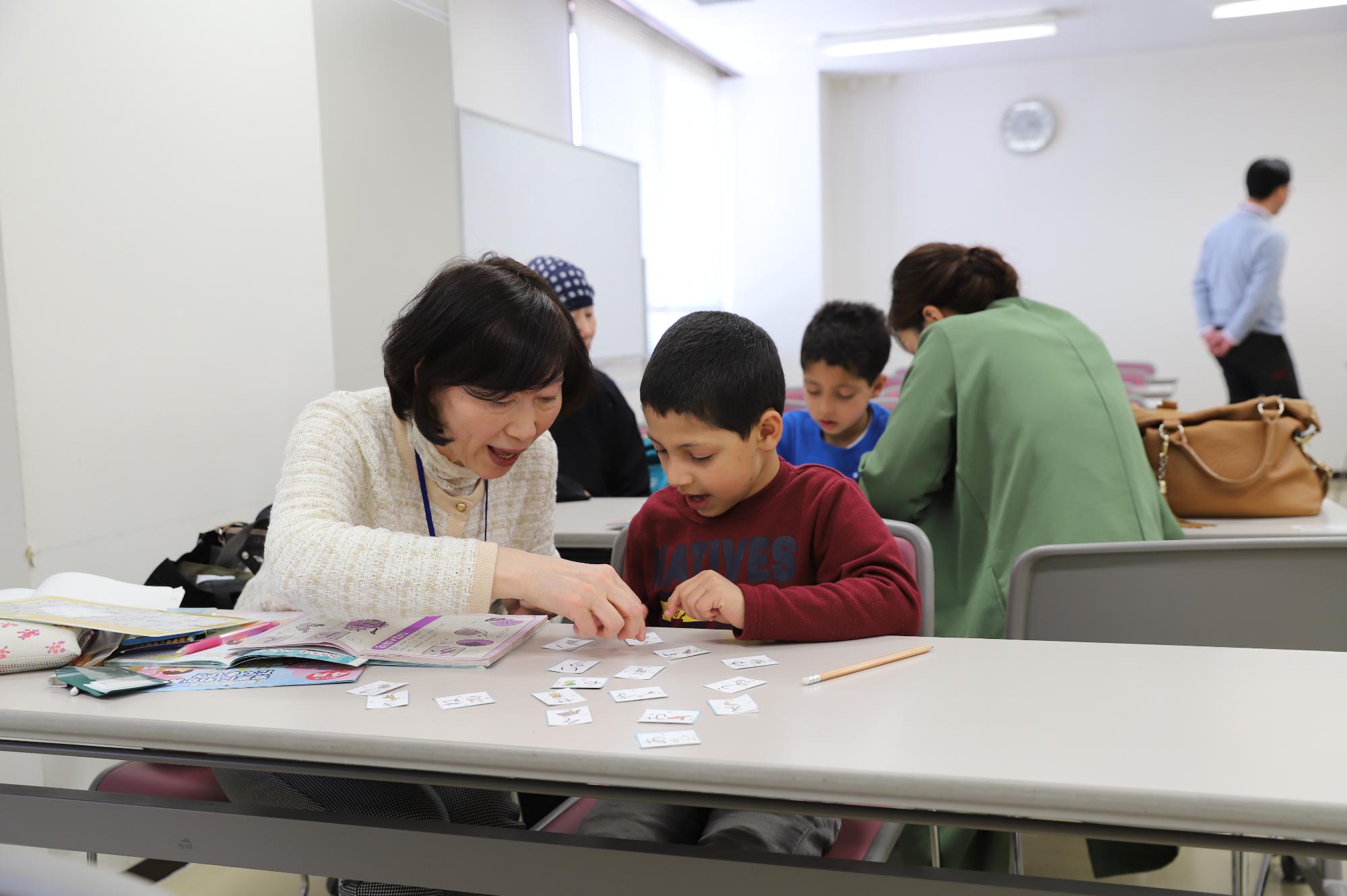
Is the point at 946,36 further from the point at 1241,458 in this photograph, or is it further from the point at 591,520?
the point at 591,520

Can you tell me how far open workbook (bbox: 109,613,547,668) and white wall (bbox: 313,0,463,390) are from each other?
1.85m

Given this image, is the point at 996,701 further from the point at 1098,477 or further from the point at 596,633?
the point at 1098,477

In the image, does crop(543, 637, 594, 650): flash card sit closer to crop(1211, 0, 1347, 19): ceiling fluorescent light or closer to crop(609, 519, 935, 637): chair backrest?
crop(609, 519, 935, 637): chair backrest

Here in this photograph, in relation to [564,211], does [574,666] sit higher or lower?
lower

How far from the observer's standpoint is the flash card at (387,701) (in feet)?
3.58

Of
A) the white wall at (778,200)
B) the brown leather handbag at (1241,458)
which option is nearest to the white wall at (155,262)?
the brown leather handbag at (1241,458)

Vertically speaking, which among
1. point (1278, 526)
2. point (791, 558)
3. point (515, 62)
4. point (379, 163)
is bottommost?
point (1278, 526)

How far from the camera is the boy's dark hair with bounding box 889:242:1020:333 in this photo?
232cm

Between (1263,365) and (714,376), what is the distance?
5897mm

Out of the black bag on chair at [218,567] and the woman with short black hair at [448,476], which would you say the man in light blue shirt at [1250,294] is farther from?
the black bag on chair at [218,567]

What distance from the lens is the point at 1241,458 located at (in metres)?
2.22

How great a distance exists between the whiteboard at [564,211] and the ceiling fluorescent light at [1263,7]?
13.4 feet

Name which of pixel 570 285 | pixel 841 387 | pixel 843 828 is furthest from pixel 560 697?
pixel 570 285

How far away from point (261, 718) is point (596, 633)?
37 cm
